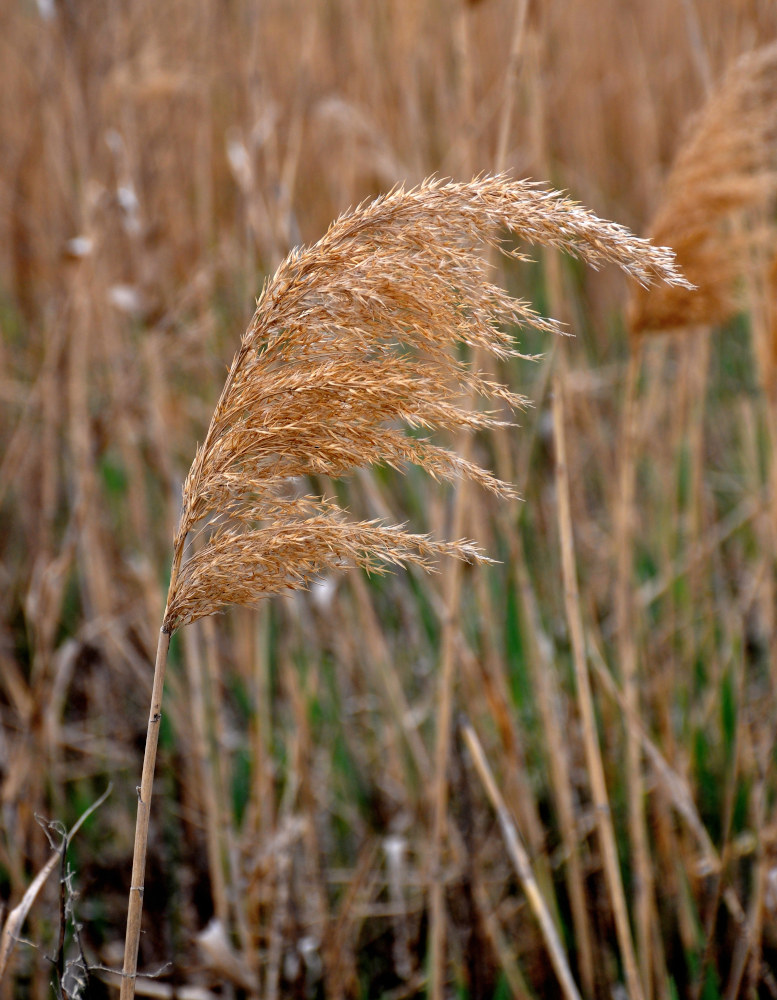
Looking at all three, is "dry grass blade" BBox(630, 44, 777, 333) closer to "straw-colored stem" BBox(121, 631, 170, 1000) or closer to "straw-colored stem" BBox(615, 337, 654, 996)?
"straw-colored stem" BBox(615, 337, 654, 996)

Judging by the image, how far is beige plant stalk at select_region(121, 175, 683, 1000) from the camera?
0.62 m

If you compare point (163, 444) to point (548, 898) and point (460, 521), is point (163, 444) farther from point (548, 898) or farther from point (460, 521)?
point (548, 898)

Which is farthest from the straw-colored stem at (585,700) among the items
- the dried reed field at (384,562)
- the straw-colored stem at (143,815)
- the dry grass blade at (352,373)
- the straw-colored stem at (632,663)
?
the straw-colored stem at (143,815)

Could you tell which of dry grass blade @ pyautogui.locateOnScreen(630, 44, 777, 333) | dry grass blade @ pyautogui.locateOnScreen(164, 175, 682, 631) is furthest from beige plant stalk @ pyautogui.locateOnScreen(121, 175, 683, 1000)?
dry grass blade @ pyautogui.locateOnScreen(630, 44, 777, 333)

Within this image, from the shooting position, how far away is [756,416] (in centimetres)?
205

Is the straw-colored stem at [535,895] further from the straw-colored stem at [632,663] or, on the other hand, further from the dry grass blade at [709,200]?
the dry grass blade at [709,200]

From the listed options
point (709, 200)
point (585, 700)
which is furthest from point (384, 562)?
point (709, 200)

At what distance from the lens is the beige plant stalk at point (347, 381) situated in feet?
2.04

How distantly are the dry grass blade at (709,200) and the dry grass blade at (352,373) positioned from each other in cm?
56

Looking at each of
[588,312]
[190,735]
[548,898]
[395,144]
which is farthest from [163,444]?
[588,312]

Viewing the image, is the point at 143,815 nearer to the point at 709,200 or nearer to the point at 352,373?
the point at 352,373

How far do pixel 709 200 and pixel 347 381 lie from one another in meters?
0.78

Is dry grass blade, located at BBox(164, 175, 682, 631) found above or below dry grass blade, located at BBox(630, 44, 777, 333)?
below

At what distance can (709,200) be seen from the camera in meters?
1.17
